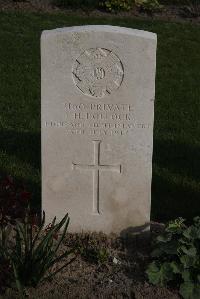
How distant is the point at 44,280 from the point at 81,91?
147 centimetres

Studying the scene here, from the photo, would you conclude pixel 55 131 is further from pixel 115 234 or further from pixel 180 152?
pixel 180 152

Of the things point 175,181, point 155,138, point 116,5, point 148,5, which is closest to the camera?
point 175,181

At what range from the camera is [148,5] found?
1309 centimetres

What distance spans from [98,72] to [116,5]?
806 cm

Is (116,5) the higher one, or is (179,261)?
(116,5)

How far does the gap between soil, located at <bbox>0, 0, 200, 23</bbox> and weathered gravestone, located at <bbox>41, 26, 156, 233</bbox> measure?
25.8 ft

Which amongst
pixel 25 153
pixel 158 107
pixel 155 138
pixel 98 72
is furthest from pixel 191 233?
pixel 158 107

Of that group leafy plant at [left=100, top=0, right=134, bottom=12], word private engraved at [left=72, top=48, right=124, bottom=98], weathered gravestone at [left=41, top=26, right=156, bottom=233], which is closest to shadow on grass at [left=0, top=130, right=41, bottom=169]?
weathered gravestone at [left=41, top=26, right=156, bottom=233]

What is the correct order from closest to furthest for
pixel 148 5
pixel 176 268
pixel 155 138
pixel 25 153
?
pixel 176 268 → pixel 25 153 → pixel 155 138 → pixel 148 5

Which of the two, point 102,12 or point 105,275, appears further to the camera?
point 102,12

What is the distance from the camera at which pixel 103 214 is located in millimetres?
5566

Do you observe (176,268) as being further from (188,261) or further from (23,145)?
(23,145)

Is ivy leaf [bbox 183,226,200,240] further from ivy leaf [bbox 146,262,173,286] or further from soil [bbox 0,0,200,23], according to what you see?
soil [bbox 0,0,200,23]

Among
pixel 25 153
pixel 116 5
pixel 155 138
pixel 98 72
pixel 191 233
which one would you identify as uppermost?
pixel 116 5
